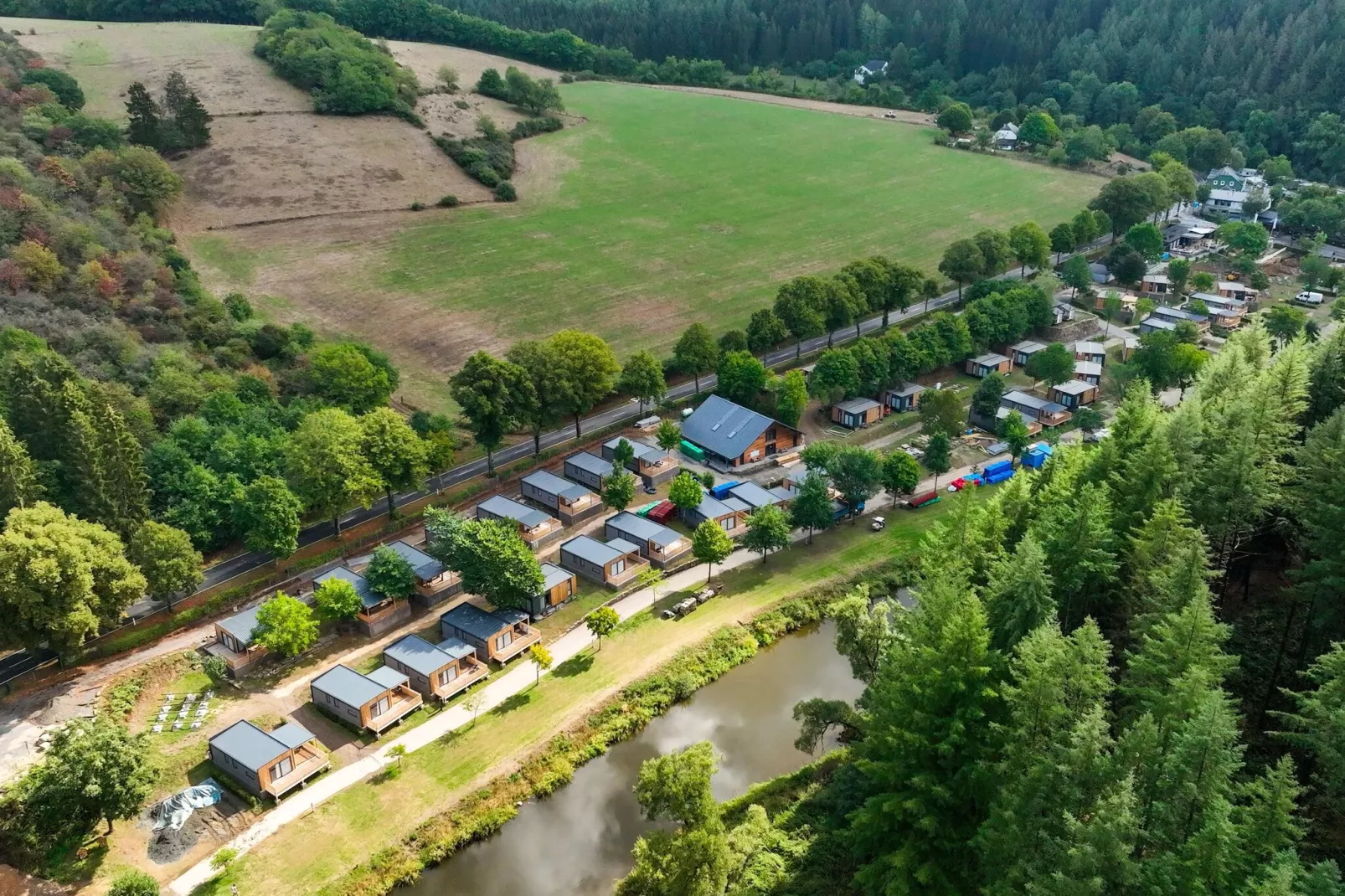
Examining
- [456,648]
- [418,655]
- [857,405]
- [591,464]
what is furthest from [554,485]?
[857,405]

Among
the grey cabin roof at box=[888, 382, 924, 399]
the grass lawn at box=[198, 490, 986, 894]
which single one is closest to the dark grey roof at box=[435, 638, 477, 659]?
the grass lawn at box=[198, 490, 986, 894]

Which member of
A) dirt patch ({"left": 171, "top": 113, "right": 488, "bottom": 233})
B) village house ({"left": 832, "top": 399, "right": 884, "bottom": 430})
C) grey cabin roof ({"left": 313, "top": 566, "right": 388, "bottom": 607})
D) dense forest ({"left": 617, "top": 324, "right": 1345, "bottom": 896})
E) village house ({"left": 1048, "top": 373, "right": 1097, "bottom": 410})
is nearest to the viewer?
dense forest ({"left": 617, "top": 324, "right": 1345, "bottom": 896})

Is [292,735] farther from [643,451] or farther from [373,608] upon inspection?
[643,451]

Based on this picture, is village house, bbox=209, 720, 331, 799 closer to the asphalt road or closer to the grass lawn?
the grass lawn

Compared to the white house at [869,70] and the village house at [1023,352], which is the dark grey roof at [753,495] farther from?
the white house at [869,70]

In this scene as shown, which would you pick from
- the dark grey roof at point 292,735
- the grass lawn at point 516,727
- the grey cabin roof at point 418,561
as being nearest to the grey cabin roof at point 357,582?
the grey cabin roof at point 418,561
